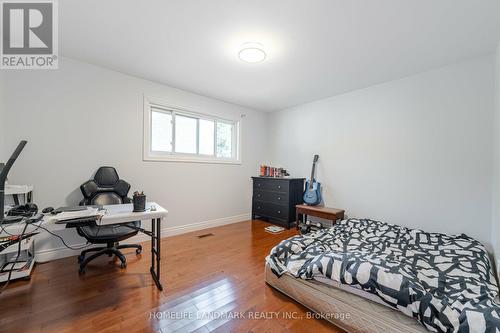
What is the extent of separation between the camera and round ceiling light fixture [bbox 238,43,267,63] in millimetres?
2200

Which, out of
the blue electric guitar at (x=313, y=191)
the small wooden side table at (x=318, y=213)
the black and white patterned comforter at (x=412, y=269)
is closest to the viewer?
the black and white patterned comforter at (x=412, y=269)

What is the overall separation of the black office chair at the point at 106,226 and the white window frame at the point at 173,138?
0.58 metres

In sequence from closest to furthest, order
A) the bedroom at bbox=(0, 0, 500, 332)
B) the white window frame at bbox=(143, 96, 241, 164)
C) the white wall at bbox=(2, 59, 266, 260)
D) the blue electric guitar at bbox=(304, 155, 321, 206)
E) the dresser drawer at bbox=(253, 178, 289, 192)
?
the bedroom at bbox=(0, 0, 500, 332), the white wall at bbox=(2, 59, 266, 260), the white window frame at bbox=(143, 96, 241, 164), the blue electric guitar at bbox=(304, 155, 321, 206), the dresser drawer at bbox=(253, 178, 289, 192)

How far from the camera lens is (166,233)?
3258 millimetres

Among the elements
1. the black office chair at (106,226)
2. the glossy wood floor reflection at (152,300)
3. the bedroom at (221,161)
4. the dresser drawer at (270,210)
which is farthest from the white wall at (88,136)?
the dresser drawer at (270,210)

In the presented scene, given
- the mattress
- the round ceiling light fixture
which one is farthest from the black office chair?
the round ceiling light fixture

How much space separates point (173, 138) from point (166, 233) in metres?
1.58

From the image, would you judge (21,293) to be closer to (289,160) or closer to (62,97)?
(62,97)

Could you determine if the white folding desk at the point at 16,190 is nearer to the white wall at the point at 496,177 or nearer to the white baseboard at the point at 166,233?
the white baseboard at the point at 166,233

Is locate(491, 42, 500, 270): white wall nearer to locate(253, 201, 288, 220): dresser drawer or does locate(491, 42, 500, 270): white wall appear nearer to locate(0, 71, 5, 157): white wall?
locate(253, 201, 288, 220): dresser drawer

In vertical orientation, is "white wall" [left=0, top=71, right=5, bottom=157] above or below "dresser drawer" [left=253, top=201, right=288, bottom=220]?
above

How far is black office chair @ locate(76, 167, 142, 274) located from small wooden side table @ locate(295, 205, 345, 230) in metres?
2.55

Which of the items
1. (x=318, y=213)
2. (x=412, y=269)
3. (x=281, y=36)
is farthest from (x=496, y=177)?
(x=281, y=36)

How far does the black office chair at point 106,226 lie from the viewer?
6.84 ft
